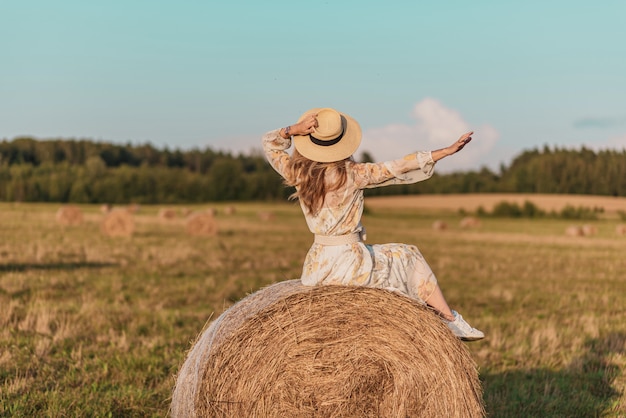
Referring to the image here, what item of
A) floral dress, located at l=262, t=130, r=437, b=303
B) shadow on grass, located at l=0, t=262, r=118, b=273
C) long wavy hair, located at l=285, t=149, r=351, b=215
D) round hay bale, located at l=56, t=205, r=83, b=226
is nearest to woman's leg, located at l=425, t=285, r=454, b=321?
floral dress, located at l=262, t=130, r=437, b=303

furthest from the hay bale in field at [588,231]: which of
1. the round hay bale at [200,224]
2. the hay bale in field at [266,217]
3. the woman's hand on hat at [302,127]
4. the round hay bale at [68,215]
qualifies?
the woman's hand on hat at [302,127]

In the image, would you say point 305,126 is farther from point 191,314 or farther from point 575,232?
point 575,232

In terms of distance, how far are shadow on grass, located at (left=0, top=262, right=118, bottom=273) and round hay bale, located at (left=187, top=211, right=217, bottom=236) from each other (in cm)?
1260

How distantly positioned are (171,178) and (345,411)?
2882 inches

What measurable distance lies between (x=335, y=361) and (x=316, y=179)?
1.39 meters

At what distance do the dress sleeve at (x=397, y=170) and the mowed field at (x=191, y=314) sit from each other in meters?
2.02

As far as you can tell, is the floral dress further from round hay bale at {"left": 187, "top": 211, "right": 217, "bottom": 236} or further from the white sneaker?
round hay bale at {"left": 187, "top": 211, "right": 217, "bottom": 236}

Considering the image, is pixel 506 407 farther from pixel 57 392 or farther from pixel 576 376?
pixel 57 392

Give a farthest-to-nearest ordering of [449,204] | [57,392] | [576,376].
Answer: [449,204] < [576,376] < [57,392]

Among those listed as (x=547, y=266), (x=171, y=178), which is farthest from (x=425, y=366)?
(x=171, y=178)

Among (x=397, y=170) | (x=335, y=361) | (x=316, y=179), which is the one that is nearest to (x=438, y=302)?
(x=335, y=361)

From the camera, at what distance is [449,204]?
6112 centimetres

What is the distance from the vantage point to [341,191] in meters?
5.64

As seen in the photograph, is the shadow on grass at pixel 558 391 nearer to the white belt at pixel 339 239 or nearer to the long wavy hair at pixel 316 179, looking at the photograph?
the white belt at pixel 339 239
